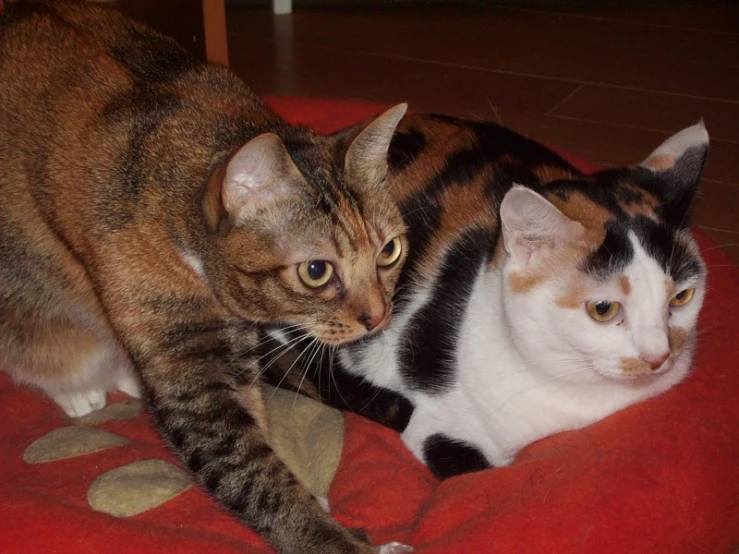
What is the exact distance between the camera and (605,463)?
1.39 metres

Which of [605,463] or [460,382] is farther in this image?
[460,382]

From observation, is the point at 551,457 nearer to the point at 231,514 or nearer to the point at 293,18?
the point at 231,514

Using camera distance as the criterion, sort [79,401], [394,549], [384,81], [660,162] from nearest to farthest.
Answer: [394,549] → [660,162] → [79,401] → [384,81]

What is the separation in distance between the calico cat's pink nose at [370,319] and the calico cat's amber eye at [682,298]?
0.43 meters

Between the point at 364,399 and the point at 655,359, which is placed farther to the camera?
the point at 364,399

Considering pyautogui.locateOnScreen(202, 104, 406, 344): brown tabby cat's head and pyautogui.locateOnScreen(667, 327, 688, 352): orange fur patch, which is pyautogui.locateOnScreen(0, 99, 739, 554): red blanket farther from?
pyautogui.locateOnScreen(202, 104, 406, 344): brown tabby cat's head

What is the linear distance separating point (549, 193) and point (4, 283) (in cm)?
92

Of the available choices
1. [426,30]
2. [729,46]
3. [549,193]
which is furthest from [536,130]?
[549,193]

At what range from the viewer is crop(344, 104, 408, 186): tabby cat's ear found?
1.39 meters

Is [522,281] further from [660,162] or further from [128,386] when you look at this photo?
[128,386]

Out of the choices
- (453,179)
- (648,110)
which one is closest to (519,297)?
(453,179)

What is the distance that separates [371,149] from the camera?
143cm

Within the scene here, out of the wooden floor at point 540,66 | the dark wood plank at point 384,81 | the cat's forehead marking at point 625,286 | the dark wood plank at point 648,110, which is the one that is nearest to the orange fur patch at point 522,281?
the cat's forehead marking at point 625,286

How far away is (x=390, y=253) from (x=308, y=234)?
19 centimetres
